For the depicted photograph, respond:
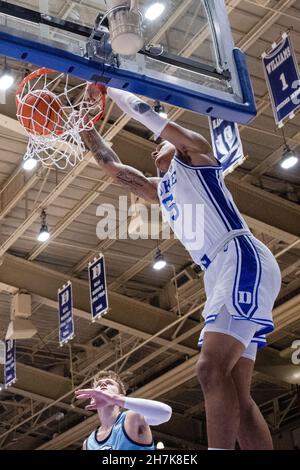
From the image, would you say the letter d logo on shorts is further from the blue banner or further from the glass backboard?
the blue banner

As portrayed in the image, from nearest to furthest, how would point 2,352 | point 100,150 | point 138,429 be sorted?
point 138,429
point 100,150
point 2,352

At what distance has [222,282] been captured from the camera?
395cm

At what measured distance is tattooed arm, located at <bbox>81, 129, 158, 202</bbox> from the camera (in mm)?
5027

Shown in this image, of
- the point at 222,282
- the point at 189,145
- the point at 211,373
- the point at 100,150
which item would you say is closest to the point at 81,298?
the point at 100,150

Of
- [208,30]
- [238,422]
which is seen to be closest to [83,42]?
[208,30]

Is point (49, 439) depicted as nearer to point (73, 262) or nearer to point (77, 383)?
point (77, 383)

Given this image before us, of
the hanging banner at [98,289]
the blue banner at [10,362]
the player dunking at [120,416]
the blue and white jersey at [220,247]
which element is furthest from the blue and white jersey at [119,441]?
the blue banner at [10,362]

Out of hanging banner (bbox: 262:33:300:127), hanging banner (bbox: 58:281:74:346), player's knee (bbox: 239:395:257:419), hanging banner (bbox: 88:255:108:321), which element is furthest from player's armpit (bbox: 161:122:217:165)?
hanging banner (bbox: 58:281:74:346)

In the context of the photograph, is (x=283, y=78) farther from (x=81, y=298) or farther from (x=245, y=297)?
(x=81, y=298)

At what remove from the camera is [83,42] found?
4879 mm

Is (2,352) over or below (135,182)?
over

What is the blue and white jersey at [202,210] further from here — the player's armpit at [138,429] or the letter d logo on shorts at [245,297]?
the player's armpit at [138,429]

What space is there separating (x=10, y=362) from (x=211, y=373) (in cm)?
1261

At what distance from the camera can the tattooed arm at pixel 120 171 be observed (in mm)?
5027
